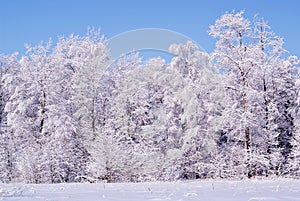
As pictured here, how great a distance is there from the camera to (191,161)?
77.0 ft

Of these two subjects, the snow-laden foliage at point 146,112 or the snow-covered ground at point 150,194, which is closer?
the snow-covered ground at point 150,194

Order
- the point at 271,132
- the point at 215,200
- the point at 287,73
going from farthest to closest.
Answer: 1. the point at 287,73
2. the point at 271,132
3. the point at 215,200

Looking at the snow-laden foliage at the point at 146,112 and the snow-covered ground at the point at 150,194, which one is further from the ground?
the snow-laden foliage at the point at 146,112

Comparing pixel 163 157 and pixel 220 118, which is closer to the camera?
pixel 163 157

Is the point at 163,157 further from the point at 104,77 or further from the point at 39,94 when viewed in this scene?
the point at 39,94

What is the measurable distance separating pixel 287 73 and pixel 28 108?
17.6 metres

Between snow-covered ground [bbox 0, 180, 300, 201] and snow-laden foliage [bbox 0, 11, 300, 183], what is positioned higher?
snow-laden foliage [bbox 0, 11, 300, 183]

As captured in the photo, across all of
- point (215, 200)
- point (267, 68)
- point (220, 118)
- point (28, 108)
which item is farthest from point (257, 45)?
point (215, 200)

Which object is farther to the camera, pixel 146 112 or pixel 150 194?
pixel 146 112

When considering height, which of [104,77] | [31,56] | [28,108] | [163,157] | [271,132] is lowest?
[163,157]

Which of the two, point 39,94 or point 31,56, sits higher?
point 31,56

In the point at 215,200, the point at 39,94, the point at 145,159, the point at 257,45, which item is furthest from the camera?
the point at 39,94

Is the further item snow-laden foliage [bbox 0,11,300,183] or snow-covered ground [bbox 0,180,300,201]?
snow-laden foliage [bbox 0,11,300,183]

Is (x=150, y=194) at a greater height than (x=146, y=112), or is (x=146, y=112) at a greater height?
(x=146, y=112)
